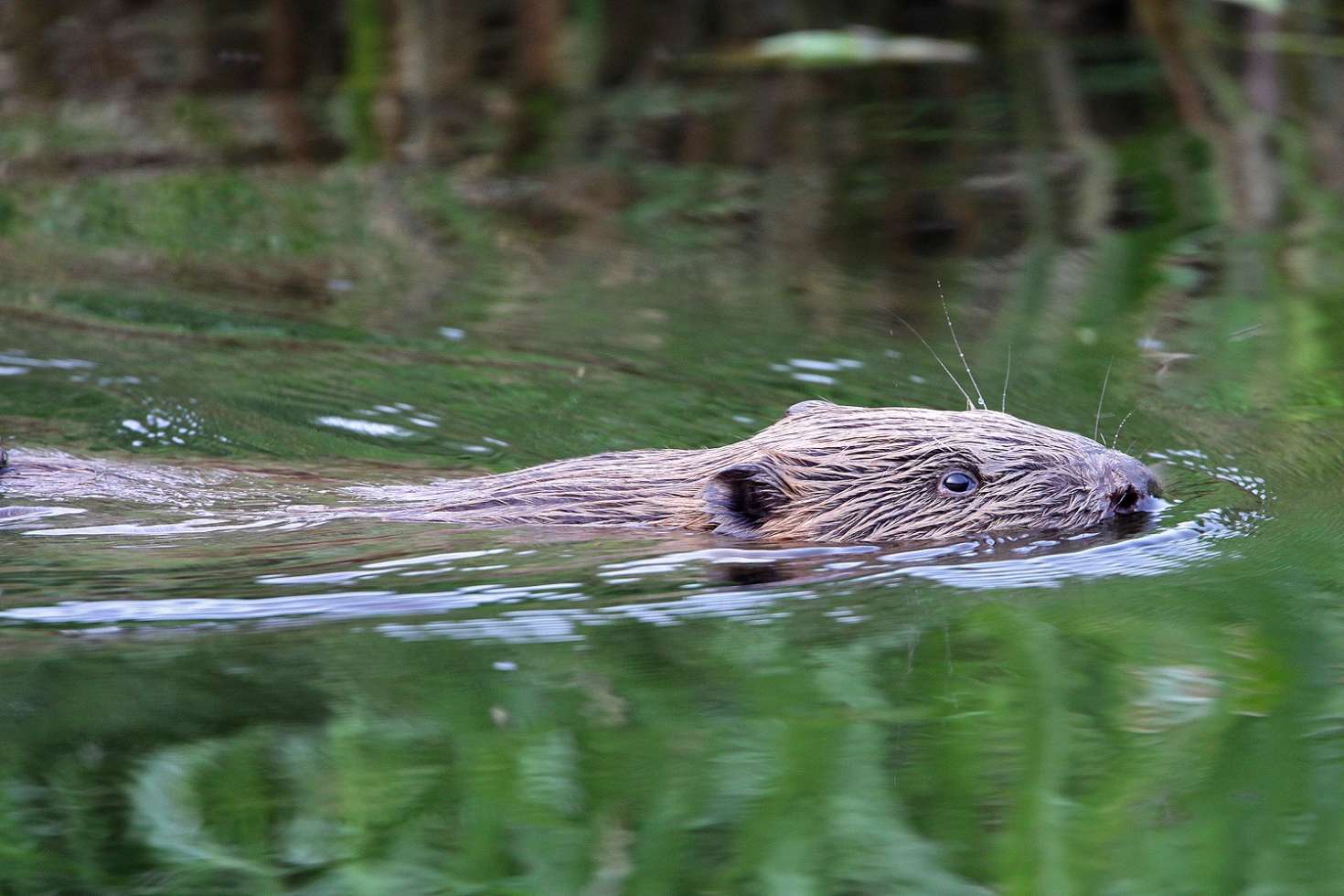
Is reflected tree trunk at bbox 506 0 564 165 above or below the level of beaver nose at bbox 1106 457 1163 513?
above

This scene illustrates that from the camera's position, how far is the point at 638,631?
13.4ft

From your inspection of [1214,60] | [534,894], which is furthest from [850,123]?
[534,894]

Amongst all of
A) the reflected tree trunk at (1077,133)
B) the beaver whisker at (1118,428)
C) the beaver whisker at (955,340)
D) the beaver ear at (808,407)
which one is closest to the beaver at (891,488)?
the beaver ear at (808,407)

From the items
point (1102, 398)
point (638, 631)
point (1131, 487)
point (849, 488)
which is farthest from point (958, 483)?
point (1102, 398)

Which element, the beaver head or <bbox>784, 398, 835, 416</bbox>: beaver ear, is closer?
the beaver head

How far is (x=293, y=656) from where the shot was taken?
3.87 meters

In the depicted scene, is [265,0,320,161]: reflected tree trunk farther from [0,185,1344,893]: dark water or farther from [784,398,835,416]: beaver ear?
[784,398,835,416]: beaver ear

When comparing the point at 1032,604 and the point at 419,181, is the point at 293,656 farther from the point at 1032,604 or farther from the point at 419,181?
the point at 419,181

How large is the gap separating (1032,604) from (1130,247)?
3.98 metres

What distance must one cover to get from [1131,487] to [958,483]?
0.46m

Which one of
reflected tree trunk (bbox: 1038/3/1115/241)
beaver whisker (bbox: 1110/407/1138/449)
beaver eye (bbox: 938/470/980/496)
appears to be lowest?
beaver whisker (bbox: 1110/407/1138/449)

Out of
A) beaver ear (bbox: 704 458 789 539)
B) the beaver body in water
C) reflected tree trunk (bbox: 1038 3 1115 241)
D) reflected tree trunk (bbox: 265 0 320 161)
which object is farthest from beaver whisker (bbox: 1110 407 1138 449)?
reflected tree trunk (bbox: 265 0 320 161)

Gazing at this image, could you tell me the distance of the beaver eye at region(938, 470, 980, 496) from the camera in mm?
4758

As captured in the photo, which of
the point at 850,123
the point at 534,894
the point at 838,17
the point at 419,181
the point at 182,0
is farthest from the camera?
the point at 182,0
